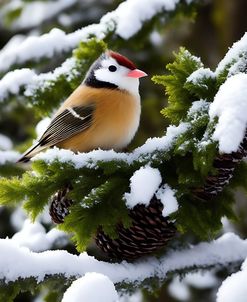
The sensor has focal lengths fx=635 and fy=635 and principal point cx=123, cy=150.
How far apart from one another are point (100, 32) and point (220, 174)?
1.02 m

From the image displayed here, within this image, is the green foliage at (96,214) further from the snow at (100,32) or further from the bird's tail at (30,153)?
the snow at (100,32)

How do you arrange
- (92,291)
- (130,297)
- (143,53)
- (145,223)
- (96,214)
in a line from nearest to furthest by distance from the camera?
(92,291)
(96,214)
(145,223)
(130,297)
(143,53)

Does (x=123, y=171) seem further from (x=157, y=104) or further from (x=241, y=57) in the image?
(x=157, y=104)

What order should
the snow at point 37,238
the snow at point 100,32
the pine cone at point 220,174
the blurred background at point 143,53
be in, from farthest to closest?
1. the blurred background at point 143,53
2. the snow at point 100,32
3. the snow at point 37,238
4. the pine cone at point 220,174

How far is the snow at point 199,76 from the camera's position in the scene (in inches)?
53.4

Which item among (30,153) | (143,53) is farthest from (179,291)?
(30,153)

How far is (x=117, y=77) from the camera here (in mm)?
1900

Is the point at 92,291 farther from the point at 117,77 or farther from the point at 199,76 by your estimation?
the point at 117,77

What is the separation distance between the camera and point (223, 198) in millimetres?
1496

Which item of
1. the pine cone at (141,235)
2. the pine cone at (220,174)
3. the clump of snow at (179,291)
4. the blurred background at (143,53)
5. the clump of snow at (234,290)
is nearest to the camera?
the clump of snow at (234,290)

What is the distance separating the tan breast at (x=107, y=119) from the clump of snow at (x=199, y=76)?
426 mm

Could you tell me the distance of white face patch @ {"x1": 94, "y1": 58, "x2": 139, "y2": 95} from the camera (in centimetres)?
190

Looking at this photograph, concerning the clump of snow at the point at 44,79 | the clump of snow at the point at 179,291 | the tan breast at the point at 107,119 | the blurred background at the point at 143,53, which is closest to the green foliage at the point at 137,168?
the tan breast at the point at 107,119

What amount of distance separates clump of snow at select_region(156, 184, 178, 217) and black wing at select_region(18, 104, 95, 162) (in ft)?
1.66
